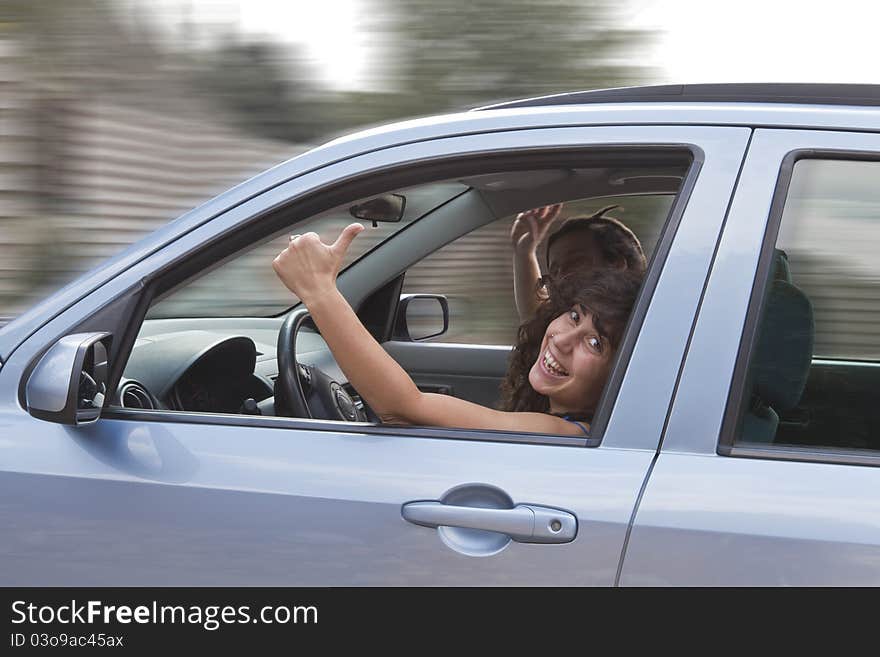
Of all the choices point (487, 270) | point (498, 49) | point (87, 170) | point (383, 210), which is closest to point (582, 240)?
point (383, 210)

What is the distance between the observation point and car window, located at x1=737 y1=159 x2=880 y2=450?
1.56 m

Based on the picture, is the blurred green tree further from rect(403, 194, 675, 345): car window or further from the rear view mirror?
the rear view mirror

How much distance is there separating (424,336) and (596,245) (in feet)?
2.96

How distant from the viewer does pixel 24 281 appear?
17.2 ft

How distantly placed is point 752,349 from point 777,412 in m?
0.13

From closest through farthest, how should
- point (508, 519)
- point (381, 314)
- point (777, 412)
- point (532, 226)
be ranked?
point (508, 519) < point (777, 412) < point (532, 226) < point (381, 314)

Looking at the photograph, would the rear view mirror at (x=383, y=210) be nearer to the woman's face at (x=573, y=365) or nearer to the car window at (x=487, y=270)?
the car window at (x=487, y=270)

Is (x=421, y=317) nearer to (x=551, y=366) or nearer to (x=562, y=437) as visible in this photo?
(x=551, y=366)

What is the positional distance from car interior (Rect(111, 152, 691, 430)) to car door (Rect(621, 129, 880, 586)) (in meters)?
0.16

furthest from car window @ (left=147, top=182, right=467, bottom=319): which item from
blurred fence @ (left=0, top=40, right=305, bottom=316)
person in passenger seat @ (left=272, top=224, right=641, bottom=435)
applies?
blurred fence @ (left=0, top=40, right=305, bottom=316)

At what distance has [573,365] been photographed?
182cm

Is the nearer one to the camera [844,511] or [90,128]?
[844,511]
